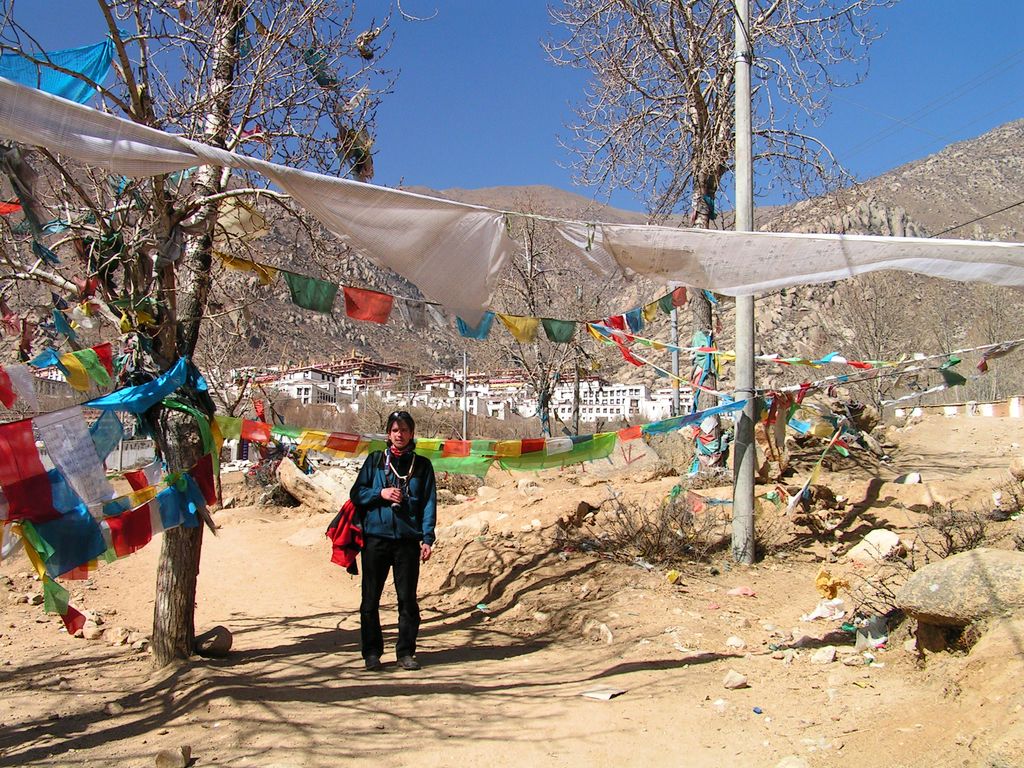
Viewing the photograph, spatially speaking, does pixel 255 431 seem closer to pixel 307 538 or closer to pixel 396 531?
pixel 396 531

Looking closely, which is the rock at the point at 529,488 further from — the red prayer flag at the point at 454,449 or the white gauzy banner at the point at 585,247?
the white gauzy banner at the point at 585,247

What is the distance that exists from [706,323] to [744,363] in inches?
166

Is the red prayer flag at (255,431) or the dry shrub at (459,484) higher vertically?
the red prayer flag at (255,431)

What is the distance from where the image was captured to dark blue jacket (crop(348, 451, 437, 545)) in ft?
16.4

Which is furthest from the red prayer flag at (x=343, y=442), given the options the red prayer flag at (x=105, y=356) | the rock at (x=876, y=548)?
the rock at (x=876, y=548)

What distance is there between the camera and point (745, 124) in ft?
23.0

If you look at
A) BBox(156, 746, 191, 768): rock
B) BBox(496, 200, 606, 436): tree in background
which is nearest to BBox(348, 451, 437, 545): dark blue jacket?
BBox(156, 746, 191, 768): rock

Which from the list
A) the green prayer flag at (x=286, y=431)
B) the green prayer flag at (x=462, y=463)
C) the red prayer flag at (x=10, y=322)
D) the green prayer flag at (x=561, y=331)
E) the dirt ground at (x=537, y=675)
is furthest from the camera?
the green prayer flag at (x=561, y=331)

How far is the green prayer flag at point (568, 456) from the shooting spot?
6.43 metres

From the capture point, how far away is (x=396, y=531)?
499cm

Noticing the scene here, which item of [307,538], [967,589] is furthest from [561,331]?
[307,538]

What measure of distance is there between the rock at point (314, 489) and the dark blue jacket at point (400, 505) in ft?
28.7

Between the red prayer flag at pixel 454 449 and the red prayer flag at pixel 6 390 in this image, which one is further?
the red prayer flag at pixel 454 449

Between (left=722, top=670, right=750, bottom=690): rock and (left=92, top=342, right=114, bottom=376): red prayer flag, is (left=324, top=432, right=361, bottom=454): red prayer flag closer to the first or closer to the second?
(left=92, top=342, right=114, bottom=376): red prayer flag
